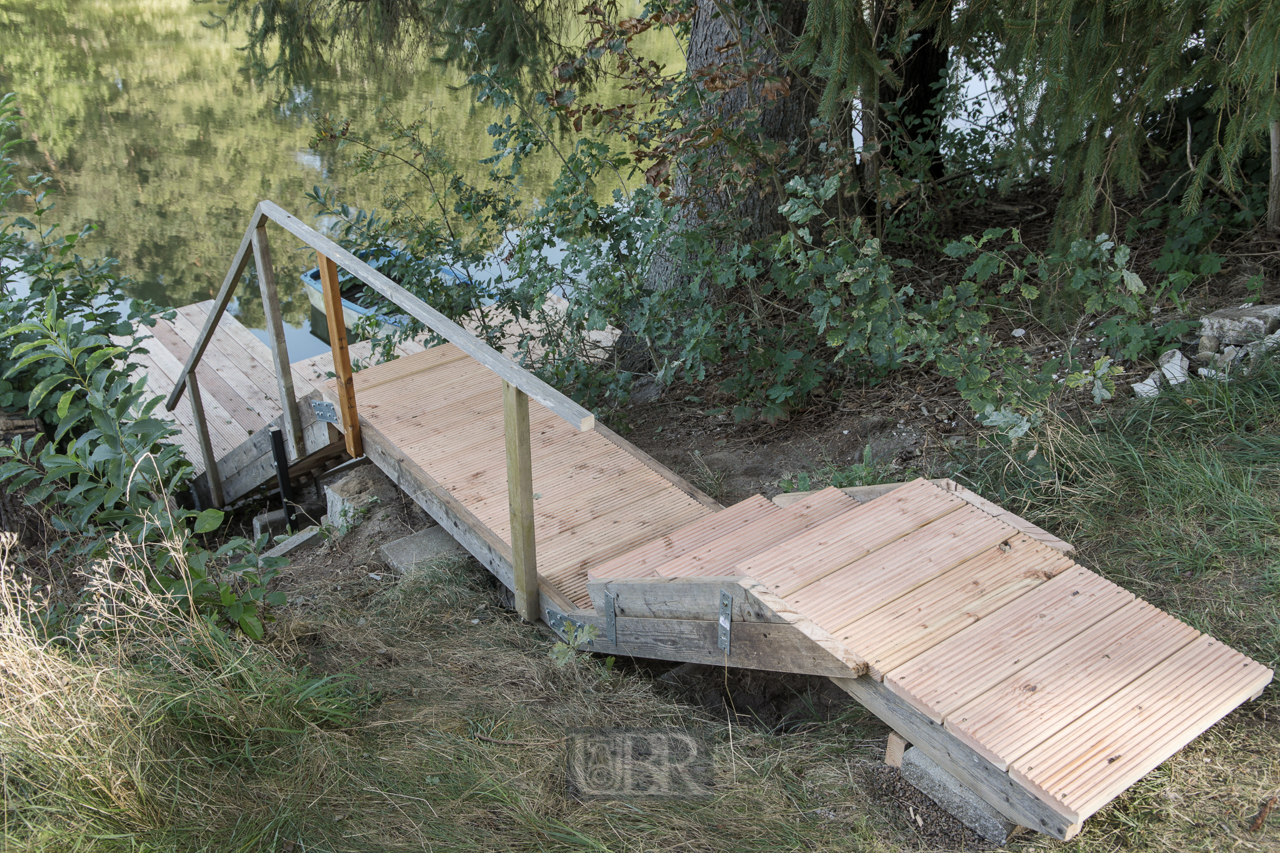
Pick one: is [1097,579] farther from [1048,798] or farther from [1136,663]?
[1048,798]

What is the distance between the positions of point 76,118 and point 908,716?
46.0 feet

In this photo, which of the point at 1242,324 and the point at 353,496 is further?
the point at 353,496

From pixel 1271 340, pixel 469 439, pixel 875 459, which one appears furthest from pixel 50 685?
pixel 1271 340

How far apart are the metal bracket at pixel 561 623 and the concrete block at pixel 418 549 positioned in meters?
0.75

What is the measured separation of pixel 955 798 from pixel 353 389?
9.81 ft

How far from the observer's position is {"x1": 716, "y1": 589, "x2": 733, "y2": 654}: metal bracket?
2.38m

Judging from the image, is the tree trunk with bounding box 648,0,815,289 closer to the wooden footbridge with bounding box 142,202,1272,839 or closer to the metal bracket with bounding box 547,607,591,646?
the wooden footbridge with bounding box 142,202,1272,839

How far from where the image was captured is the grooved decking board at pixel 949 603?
2.10 metres

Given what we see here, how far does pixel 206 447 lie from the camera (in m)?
5.08

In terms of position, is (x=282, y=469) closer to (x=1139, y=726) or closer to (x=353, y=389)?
(x=353, y=389)

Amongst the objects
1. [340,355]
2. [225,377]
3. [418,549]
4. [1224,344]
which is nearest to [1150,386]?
[1224,344]

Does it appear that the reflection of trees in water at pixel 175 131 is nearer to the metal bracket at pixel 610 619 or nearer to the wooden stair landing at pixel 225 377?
the wooden stair landing at pixel 225 377

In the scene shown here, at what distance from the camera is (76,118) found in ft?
39.8

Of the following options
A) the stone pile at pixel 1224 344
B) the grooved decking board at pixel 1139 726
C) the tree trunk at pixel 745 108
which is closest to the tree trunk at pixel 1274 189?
the stone pile at pixel 1224 344
